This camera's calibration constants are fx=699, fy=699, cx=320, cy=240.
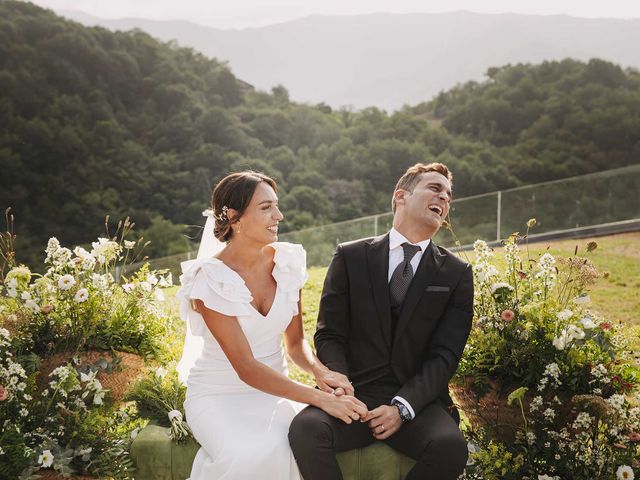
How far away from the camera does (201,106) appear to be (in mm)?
30453

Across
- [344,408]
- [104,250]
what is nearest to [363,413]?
[344,408]

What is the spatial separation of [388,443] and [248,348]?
2.78ft

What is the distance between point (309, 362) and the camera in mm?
3777

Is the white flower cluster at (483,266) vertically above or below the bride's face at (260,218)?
below

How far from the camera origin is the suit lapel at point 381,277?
12.0 feet

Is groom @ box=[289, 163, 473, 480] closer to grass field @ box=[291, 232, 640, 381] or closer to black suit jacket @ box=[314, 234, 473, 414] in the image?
black suit jacket @ box=[314, 234, 473, 414]

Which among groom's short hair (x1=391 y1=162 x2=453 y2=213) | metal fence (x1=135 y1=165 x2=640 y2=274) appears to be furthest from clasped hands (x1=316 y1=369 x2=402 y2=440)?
metal fence (x1=135 y1=165 x2=640 y2=274)

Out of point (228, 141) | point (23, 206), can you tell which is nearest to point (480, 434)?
point (23, 206)

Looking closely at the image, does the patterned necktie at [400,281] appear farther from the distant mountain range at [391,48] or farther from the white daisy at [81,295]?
the distant mountain range at [391,48]

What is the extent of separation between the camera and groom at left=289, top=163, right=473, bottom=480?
3406 millimetres

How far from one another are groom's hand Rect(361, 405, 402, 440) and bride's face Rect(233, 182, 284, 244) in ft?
3.44

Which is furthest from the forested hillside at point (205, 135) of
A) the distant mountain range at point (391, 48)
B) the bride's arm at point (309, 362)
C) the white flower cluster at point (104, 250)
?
the bride's arm at point (309, 362)

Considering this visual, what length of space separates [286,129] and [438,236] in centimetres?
1689

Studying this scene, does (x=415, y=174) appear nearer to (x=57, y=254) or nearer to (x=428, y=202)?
(x=428, y=202)
